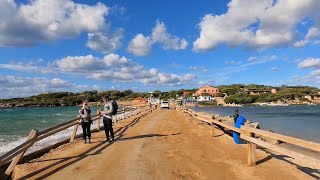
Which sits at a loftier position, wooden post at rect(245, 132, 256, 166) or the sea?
wooden post at rect(245, 132, 256, 166)

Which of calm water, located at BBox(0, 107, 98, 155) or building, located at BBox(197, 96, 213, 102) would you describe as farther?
building, located at BBox(197, 96, 213, 102)

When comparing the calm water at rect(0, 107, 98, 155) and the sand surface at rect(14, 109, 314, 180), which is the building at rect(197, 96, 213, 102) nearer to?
the calm water at rect(0, 107, 98, 155)

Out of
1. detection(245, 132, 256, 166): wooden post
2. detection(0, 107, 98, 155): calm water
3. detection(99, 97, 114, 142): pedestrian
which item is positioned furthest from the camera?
detection(0, 107, 98, 155): calm water

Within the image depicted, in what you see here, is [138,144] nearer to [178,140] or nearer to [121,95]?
[178,140]

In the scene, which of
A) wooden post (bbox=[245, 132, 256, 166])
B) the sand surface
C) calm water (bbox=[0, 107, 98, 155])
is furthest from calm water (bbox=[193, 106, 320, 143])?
calm water (bbox=[0, 107, 98, 155])

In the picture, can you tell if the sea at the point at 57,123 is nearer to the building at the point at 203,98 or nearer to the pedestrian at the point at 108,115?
the pedestrian at the point at 108,115

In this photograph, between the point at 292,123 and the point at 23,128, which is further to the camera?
the point at 292,123

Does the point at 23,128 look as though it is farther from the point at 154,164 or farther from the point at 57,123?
the point at 154,164

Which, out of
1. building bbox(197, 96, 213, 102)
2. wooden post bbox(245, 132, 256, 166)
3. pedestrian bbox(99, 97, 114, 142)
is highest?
building bbox(197, 96, 213, 102)

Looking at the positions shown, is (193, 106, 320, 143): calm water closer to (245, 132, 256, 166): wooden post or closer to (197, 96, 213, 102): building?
(245, 132, 256, 166): wooden post

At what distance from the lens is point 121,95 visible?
196 meters

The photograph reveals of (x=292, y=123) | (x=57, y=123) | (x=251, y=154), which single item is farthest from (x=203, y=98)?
(x=251, y=154)

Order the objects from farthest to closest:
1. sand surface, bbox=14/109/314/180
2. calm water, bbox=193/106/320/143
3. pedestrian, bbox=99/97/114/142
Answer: calm water, bbox=193/106/320/143
pedestrian, bbox=99/97/114/142
sand surface, bbox=14/109/314/180

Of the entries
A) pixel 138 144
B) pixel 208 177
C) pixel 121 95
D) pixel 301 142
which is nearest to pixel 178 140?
pixel 138 144
